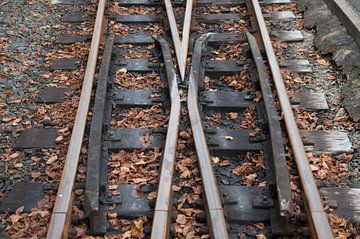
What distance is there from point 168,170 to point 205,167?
0.33 metres

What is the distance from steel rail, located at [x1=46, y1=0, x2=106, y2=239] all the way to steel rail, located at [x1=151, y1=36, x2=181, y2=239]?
74 centimetres

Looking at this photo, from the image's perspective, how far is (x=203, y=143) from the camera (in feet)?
16.1

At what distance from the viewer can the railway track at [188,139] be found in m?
4.22

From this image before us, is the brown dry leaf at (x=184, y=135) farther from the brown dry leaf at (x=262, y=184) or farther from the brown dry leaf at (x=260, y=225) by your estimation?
the brown dry leaf at (x=260, y=225)

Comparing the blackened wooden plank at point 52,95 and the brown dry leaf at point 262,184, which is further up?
the blackened wooden plank at point 52,95

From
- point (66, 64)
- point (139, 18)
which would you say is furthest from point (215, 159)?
point (139, 18)

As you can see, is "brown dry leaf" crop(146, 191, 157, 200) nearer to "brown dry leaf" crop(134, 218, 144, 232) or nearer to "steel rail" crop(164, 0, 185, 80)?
"brown dry leaf" crop(134, 218, 144, 232)

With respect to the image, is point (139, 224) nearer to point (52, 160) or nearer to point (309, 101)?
point (52, 160)

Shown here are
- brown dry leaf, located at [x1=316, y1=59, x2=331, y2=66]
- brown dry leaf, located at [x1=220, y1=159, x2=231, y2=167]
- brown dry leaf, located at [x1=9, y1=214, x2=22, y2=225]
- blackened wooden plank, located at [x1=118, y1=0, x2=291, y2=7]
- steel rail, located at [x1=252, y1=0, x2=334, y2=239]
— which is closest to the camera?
steel rail, located at [x1=252, y1=0, x2=334, y2=239]

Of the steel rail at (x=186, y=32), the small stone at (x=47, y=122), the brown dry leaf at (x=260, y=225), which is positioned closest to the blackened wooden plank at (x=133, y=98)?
the steel rail at (x=186, y=32)

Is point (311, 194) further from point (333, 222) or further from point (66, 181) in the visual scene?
point (66, 181)

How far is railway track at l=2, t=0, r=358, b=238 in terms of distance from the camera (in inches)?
166

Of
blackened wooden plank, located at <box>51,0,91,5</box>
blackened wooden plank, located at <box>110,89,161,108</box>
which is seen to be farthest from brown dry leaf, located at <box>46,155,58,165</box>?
blackened wooden plank, located at <box>51,0,91,5</box>

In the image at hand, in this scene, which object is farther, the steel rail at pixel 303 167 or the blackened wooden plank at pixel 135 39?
the blackened wooden plank at pixel 135 39
